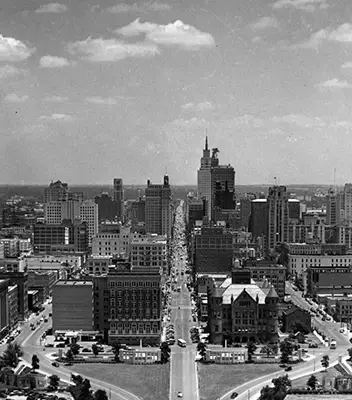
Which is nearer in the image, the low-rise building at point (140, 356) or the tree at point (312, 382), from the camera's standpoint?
the tree at point (312, 382)

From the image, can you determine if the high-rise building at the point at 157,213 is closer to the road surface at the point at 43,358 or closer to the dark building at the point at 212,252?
the dark building at the point at 212,252

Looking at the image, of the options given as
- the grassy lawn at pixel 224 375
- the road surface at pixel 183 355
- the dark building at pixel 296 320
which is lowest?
the grassy lawn at pixel 224 375

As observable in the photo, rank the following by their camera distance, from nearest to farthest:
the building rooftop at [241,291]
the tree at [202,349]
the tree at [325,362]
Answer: the tree at [325,362]
the tree at [202,349]
the building rooftop at [241,291]

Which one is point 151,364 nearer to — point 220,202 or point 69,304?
point 69,304

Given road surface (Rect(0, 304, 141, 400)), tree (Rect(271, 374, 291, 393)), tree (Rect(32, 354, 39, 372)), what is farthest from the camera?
tree (Rect(32, 354, 39, 372))

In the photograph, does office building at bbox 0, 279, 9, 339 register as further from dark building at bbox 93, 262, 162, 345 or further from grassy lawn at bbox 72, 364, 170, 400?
grassy lawn at bbox 72, 364, 170, 400

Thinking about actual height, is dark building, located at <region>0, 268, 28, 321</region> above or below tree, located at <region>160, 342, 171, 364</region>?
above

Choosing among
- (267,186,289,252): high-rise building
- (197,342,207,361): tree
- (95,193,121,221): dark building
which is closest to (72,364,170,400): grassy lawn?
(197,342,207,361): tree

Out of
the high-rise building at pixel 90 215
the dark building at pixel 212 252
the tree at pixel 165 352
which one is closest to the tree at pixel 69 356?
the tree at pixel 165 352
